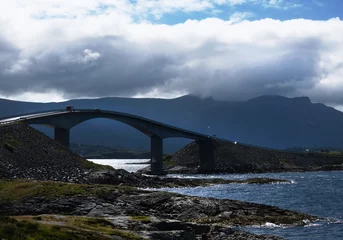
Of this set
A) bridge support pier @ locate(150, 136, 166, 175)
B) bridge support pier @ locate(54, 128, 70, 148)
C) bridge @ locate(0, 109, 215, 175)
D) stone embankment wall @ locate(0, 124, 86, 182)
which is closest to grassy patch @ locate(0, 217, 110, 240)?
stone embankment wall @ locate(0, 124, 86, 182)

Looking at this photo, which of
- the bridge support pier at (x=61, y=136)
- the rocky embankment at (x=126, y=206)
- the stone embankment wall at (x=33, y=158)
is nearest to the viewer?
the rocky embankment at (x=126, y=206)

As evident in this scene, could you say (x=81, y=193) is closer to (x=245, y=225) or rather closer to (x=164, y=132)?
(x=245, y=225)

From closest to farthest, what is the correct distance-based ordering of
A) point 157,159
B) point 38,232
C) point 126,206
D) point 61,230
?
1. point 38,232
2. point 61,230
3. point 126,206
4. point 157,159

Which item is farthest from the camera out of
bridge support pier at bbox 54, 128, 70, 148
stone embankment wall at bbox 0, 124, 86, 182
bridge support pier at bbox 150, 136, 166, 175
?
bridge support pier at bbox 150, 136, 166, 175

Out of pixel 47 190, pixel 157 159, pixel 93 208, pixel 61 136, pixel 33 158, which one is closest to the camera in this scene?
pixel 93 208

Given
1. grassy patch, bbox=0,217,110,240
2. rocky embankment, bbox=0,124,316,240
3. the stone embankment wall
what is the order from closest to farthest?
grassy patch, bbox=0,217,110,240 < rocky embankment, bbox=0,124,316,240 < the stone embankment wall

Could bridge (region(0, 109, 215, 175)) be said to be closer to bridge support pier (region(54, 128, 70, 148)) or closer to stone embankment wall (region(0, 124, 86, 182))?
bridge support pier (region(54, 128, 70, 148))

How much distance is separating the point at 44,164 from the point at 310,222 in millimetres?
58135

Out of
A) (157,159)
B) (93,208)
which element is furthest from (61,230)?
(157,159)

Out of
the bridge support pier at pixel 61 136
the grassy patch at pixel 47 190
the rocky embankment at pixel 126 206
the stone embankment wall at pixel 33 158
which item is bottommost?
the rocky embankment at pixel 126 206

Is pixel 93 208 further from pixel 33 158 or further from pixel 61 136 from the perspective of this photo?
pixel 61 136

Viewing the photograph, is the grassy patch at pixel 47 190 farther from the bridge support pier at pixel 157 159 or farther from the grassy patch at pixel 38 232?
the bridge support pier at pixel 157 159

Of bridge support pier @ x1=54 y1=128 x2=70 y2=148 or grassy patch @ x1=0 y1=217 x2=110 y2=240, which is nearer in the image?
grassy patch @ x1=0 y1=217 x2=110 y2=240

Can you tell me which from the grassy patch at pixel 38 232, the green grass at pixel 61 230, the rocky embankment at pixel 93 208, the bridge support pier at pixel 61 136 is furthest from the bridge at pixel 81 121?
the grassy patch at pixel 38 232
